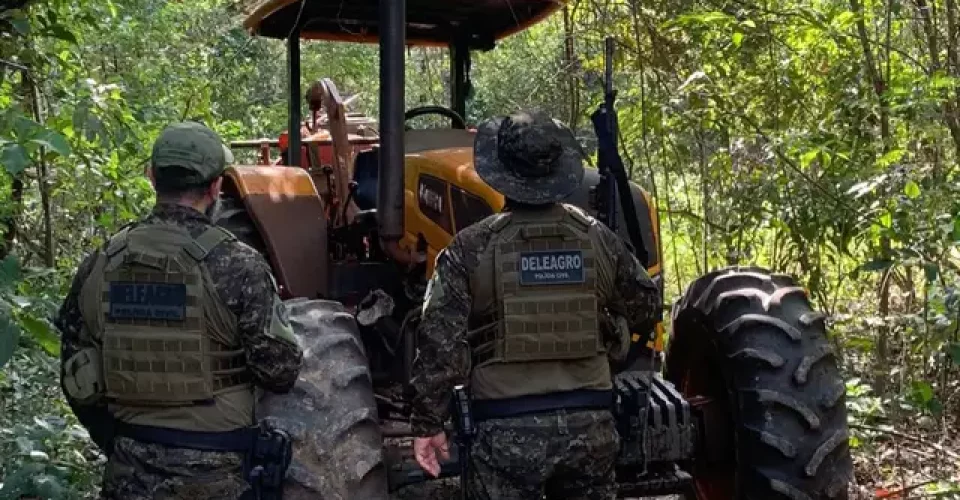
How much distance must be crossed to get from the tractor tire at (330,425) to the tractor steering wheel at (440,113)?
6.73 ft

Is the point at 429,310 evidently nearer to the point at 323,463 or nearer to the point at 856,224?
the point at 323,463

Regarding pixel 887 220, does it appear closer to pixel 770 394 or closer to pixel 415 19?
pixel 770 394

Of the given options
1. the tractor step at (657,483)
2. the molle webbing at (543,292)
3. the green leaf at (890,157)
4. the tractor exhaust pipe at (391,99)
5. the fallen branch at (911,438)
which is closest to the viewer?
the molle webbing at (543,292)

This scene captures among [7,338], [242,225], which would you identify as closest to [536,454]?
[7,338]

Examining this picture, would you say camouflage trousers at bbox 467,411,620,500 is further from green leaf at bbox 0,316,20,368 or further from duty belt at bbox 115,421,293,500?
green leaf at bbox 0,316,20,368

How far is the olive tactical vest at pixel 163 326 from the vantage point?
3.19 metres

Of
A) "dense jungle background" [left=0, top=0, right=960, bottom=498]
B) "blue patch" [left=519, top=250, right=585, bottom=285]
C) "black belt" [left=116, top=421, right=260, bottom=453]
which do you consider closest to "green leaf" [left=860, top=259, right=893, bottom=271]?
"dense jungle background" [left=0, top=0, right=960, bottom=498]

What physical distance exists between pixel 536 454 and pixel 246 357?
991 millimetres

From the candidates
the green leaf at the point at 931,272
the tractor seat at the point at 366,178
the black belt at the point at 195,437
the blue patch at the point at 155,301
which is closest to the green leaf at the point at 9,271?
the blue patch at the point at 155,301

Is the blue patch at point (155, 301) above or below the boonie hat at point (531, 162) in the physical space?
below

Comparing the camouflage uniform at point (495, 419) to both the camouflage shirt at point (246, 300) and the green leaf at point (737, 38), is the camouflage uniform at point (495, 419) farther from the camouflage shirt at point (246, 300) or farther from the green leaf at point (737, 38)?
the green leaf at point (737, 38)

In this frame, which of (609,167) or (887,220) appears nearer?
(609,167)

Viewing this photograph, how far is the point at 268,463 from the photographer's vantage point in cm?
331

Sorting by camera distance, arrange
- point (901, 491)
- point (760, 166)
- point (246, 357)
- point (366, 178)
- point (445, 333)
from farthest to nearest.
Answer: point (760, 166) < point (366, 178) < point (901, 491) < point (445, 333) < point (246, 357)
